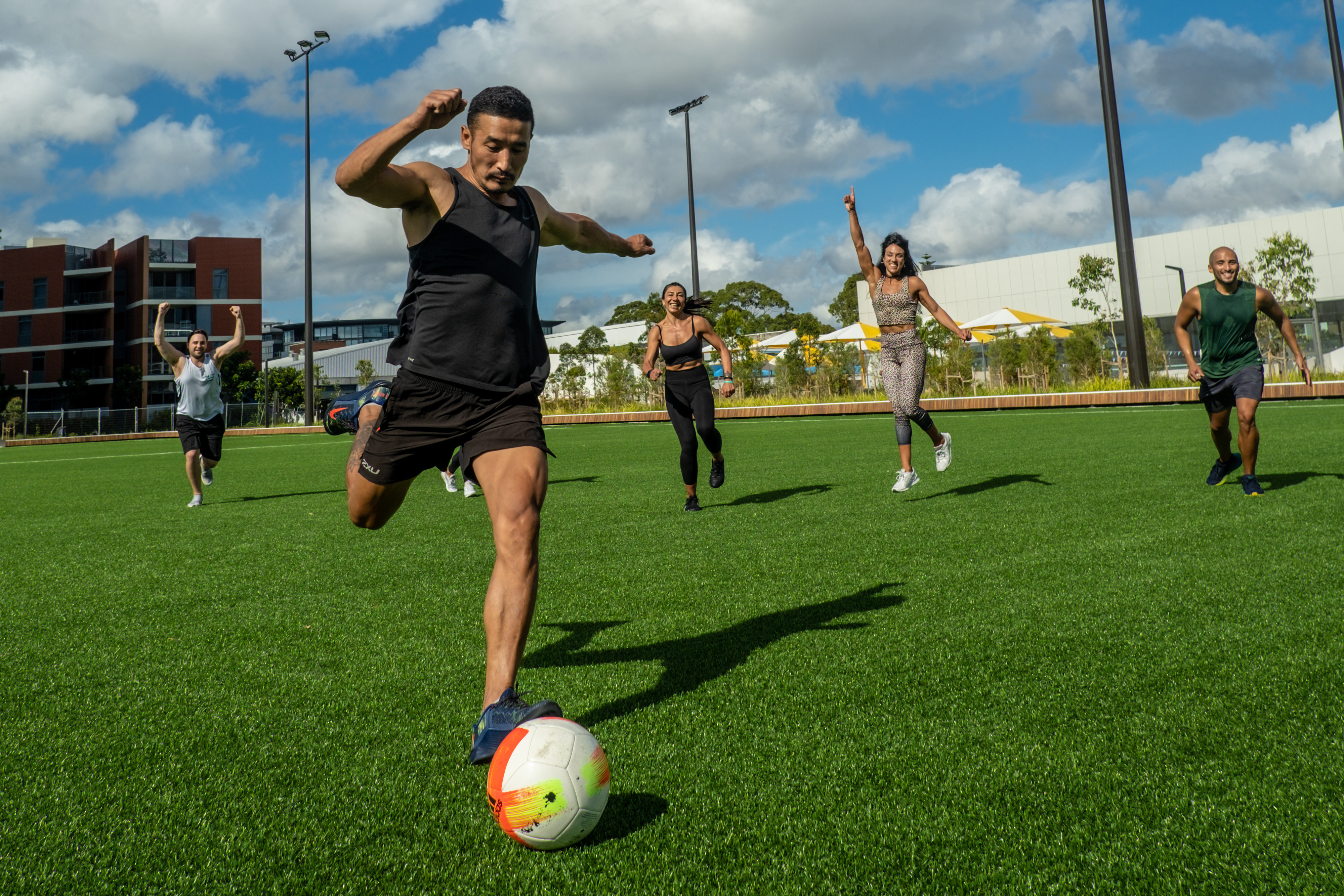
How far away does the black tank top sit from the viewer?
11.4 feet

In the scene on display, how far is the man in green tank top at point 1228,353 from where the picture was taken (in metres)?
7.75

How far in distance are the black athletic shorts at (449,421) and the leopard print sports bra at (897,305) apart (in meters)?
5.90

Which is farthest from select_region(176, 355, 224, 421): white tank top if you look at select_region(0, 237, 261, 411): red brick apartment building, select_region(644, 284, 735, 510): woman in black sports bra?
select_region(0, 237, 261, 411): red brick apartment building

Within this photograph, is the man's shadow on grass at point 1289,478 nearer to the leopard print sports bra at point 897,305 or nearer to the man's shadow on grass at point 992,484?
the man's shadow on grass at point 992,484

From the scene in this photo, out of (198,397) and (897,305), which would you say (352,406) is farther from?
(198,397)

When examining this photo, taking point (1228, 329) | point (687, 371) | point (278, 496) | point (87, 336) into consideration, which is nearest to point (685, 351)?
point (687, 371)

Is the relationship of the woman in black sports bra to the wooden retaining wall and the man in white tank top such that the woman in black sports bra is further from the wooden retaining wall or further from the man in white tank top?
the wooden retaining wall

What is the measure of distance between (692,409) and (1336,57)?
24529 mm

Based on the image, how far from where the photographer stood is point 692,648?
12.9ft

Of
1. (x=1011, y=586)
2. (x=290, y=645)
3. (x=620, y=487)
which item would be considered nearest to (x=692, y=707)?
(x=290, y=645)

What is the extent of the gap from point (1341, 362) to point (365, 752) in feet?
123

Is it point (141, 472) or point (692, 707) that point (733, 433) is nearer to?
point (141, 472)

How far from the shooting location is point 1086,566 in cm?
518

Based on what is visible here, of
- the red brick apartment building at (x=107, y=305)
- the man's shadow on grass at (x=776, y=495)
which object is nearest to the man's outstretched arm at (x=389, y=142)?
the man's shadow on grass at (x=776, y=495)
